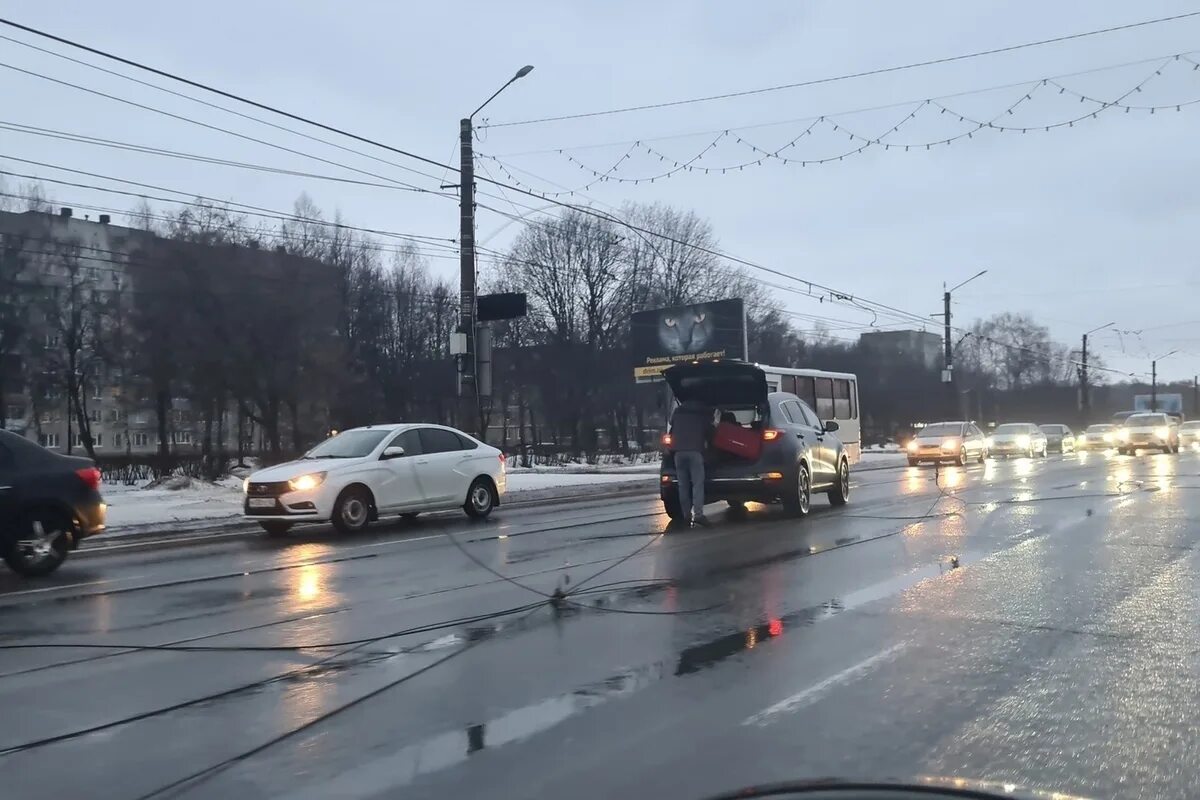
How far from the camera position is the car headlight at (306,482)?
48.0 feet

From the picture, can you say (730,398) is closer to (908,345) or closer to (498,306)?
(498,306)

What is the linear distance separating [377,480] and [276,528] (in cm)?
153

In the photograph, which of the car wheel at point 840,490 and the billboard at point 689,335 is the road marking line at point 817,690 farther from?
the billboard at point 689,335

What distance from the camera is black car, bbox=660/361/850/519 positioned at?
1526 cm

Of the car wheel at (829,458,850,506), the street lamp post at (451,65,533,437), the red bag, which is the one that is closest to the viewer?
the red bag

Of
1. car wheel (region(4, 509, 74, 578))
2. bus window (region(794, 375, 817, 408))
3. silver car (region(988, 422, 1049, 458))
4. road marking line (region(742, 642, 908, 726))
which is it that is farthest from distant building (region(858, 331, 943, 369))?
road marking line (region(742, 642, 908, 726))

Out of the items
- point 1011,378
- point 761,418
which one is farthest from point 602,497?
point 1011,378

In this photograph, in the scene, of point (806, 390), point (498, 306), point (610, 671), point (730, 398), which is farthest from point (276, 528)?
point (806, 390)

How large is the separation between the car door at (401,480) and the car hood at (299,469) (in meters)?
0.42

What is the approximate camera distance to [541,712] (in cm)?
551

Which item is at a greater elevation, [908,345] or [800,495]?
[908,345]

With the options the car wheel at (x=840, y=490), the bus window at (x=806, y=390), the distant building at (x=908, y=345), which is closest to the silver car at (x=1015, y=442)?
the bus window at (x=806, y=390)

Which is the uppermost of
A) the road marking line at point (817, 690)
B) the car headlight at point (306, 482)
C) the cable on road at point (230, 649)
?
the car headlight at point (306, 482)

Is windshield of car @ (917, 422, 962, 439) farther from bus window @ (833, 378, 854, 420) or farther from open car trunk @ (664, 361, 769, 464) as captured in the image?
open car trunk @ (664, 361, 769, 464)
